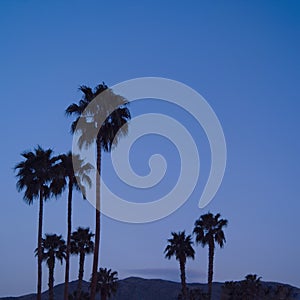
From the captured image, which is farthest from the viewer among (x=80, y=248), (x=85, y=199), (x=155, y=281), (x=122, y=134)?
(x=155, y=281)

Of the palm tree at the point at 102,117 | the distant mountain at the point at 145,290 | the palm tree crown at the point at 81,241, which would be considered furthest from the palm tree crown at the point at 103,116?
the distant mountain at the point at 145,290

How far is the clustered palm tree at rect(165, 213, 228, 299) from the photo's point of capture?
64250 mm

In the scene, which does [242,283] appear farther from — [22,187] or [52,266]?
[22,187]

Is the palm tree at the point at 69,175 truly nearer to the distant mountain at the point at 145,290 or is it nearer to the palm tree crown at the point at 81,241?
the palm tree crown at the point at 81,241

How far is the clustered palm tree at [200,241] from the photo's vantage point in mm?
64250

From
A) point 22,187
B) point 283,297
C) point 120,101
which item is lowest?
point 283,297

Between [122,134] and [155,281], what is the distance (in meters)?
164

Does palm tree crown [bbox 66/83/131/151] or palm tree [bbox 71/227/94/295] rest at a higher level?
palm tree crown [bbox 66/83/131/151]

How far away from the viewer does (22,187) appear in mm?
43688

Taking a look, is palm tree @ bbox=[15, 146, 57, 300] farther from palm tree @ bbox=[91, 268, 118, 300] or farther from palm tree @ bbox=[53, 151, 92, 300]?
palm tree @ bbox=[91, 268, 118, 300]

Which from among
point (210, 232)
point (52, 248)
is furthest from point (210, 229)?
point (52, 248)

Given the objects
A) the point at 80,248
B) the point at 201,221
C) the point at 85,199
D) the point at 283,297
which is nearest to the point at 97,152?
the point at 85,199

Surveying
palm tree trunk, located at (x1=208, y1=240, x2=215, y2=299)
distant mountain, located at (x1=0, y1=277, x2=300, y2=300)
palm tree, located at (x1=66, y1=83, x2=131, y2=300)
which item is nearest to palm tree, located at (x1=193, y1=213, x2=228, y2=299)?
palm tree trunk, located at (x1=208, y1=240, x2=215, y2=299)

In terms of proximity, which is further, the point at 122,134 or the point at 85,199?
the point at 85,199
